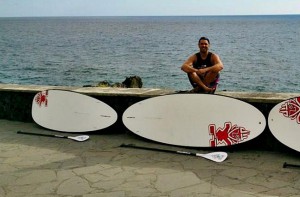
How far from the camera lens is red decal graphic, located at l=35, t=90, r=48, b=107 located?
25.8ft

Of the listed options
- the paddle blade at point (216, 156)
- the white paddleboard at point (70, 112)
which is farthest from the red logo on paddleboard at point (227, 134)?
the white paddleboard at point (70, 112)

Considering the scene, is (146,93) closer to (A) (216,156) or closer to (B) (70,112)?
(B) (70,112)

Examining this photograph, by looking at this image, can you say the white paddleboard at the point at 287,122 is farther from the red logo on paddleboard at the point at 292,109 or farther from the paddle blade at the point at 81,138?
the paddle blade at the point at 81,138

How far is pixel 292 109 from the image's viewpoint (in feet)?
19.2

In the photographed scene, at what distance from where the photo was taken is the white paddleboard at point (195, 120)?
6109mm

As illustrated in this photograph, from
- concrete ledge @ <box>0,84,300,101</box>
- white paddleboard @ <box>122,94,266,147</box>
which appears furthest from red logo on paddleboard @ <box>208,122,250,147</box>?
concrete ledge @ <box>0,84,300,101</box>

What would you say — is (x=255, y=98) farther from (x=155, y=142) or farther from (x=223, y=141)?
(x=155, y=142)

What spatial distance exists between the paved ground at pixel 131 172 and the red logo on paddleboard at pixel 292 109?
1.75ft

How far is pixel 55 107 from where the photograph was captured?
7.80 meters

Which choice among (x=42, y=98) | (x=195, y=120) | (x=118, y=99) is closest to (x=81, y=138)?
(x=118, y=99)

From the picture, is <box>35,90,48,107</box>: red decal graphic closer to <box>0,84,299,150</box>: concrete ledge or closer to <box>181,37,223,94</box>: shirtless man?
<box>0,84,299,150</box>: concrete ledge

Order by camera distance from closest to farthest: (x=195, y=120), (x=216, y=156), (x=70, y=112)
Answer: (x=216, y=156), (x=195, y=120), (x=70, y=112)

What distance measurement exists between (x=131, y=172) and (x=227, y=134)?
1620 millimetres

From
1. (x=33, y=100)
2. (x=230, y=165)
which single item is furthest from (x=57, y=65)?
(x=230, y=165)
